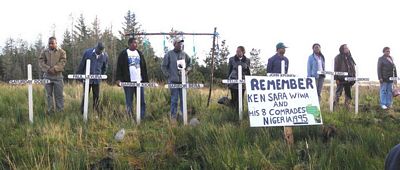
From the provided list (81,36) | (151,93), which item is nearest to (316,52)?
(151,93)

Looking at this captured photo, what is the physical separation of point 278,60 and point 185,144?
4.19 meters

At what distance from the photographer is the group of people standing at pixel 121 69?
30.9 feet

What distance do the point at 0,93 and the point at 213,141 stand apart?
7.06 meters

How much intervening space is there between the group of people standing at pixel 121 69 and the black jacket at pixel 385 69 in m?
5.33

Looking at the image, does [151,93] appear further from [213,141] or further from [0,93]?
[213,141]

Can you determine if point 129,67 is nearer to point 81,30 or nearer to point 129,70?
point 129,70

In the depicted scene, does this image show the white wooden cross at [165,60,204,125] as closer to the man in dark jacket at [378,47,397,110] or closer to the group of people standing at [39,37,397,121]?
the group of people standing at [39,37,397,121]

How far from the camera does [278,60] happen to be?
10.2 metres

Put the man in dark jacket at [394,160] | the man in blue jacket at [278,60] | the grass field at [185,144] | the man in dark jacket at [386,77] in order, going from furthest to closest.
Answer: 1. the man in dark jacket at [386,77]
2. the man in blue jacket at [278,60]
3. the grass field at [185,144]
4. the man in dark jacket at [394,160]

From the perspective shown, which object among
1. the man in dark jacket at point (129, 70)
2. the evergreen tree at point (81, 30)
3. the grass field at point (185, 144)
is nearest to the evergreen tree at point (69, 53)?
the evergreen tree at point (81, 30)

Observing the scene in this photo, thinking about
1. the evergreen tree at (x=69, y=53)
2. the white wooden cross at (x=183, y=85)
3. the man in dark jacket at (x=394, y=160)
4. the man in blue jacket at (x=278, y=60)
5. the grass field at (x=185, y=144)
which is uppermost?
the evergreen tree at (x=69, y=53)

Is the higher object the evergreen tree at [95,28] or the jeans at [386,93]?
the evergreen tree at [95,28]

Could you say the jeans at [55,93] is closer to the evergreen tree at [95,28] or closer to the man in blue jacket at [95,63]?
the man in blue jacket at [95,63]

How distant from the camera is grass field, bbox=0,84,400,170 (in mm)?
5801
